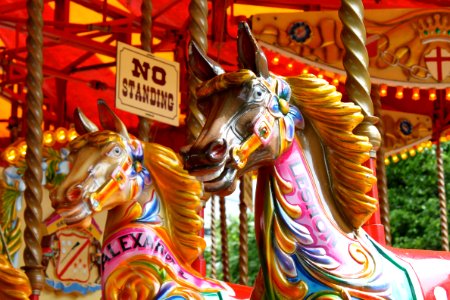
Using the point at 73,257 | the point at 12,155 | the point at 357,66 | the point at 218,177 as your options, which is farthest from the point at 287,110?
the point at 73,257

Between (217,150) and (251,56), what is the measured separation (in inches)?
13.8

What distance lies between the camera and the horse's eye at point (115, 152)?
154 inches

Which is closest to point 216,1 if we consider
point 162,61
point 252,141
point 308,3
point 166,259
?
point 308,3

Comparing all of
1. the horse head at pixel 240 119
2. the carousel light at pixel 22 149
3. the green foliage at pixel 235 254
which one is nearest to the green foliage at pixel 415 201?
the green foliage at pixel 235 254

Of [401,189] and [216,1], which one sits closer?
[216,1]

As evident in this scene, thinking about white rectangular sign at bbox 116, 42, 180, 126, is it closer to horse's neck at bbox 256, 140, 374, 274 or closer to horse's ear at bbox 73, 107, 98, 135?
horse's ear at bbox 73, 107, 98, 135

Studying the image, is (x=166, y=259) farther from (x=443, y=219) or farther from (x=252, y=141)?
(x=443, y=219)

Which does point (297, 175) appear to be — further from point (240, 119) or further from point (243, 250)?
point (243, 250)

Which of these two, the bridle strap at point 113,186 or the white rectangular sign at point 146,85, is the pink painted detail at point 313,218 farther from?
the white rectangular sign at point 146,85

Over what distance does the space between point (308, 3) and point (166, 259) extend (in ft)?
17.4

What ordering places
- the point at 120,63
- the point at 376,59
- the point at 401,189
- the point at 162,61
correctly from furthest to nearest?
the point at 401,189 < the point at 376,59 < the point at 162,61 < the point at 120,63

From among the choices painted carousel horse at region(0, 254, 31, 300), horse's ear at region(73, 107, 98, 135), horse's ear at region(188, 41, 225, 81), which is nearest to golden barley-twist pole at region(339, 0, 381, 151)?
horse's ear at region(188, 41, 225, 81)

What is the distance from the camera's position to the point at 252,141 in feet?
8.59

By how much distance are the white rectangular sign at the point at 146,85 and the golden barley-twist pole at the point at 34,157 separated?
1.79ft
